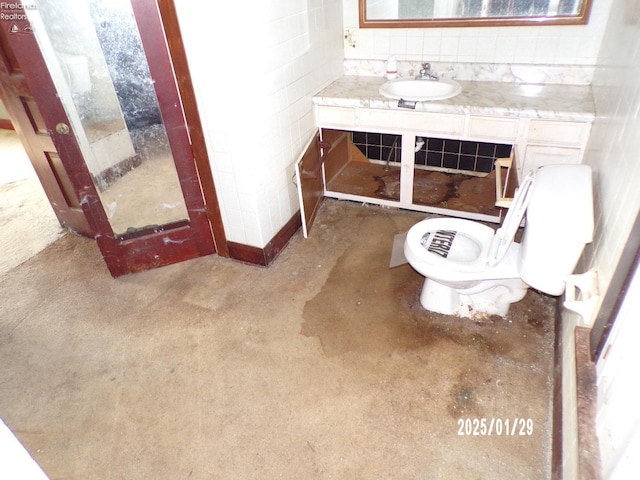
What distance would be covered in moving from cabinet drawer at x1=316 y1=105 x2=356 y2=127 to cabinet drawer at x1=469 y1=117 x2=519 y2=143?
72cm

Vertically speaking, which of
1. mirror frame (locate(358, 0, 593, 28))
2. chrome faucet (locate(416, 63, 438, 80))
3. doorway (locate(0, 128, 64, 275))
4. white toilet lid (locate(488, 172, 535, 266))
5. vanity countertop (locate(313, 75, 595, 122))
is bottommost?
doorway (locate(0, 128, 64, 275))

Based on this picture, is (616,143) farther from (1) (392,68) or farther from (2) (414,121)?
(1) (392,68)

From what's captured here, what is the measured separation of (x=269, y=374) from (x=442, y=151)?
2.10m

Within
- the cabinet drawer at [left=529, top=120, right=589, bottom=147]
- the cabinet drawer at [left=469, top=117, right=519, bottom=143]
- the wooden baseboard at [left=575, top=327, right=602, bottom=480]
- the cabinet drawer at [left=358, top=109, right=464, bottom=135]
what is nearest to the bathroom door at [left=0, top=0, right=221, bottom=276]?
the cabinet drawer at [left=358, top=109, right=464, bottom=135]

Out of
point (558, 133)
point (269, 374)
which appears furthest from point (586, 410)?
point (558, 133)

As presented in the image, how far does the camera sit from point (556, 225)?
5.00 ft

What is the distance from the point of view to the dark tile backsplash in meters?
3.06

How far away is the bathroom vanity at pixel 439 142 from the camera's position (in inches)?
93.0

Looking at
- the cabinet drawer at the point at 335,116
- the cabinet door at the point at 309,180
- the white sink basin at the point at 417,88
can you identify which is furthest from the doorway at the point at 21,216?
the white sink basin at the point at 417,88

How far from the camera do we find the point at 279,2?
2.21 metres

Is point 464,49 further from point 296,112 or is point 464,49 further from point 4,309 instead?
point 4,309

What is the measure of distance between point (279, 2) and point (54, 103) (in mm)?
1198
